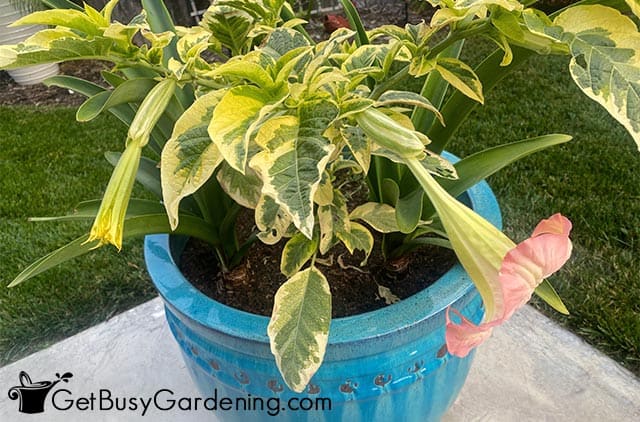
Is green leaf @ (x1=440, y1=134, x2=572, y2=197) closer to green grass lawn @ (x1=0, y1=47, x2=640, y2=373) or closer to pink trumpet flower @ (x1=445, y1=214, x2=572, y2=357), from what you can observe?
pink trumpet flower @ (x1=445, y1=214, x2=572, y2=357)

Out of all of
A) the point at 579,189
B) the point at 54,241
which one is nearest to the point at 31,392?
the point at 54,241

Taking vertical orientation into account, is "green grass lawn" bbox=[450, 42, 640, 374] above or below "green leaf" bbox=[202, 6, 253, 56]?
below

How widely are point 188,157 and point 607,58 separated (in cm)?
39

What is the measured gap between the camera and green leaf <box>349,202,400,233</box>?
79 centimetres

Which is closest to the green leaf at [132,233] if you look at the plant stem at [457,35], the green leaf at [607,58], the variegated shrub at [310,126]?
the variegated shrub at [310,126]

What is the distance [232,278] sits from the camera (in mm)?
897

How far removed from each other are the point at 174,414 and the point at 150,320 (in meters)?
0.29

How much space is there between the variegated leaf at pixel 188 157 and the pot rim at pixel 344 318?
186 millimetres

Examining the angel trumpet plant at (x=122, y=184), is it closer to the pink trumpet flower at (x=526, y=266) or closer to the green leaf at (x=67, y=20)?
the green leaf at (x=67, y=20)

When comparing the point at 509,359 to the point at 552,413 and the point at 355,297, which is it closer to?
the point at 552,413

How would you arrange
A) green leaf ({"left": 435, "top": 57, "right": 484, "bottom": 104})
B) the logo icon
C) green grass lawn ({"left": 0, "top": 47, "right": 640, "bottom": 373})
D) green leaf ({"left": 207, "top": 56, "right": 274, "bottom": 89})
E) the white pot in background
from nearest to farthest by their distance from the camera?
1. green leaf ({"left": 207, "top": 56, "right": 274, "bottom": 89})
2. green leaf ({"left": 435, "top": 57, "right": 484, "bottom": 104})
3. the logo icon
4. green grass lawn ({"left": 0, "top": 47, "right": 640, "bottom": 373})
5. the white pot in background

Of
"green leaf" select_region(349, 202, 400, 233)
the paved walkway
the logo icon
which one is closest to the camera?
"green leaf" select_region(349, 202, 400, 233)

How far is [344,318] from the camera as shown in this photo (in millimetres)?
736

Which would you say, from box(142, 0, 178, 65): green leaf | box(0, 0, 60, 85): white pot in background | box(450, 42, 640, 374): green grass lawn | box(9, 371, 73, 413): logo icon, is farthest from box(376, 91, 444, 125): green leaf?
box(0, 0, 60, 85): white pot in background
